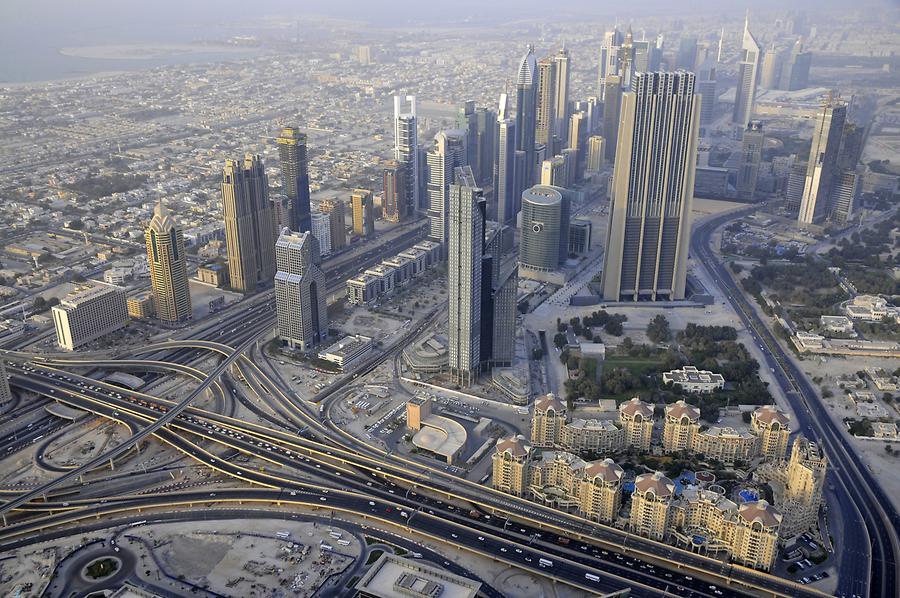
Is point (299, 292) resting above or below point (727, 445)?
above

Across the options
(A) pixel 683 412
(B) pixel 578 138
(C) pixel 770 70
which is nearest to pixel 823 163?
(B) pixel 578 138

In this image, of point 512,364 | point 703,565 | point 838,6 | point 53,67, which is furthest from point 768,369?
point 53,67

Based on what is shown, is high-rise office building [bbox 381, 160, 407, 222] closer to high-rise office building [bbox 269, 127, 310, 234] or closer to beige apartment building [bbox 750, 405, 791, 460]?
high-rise office building [bbox 269, 127, 310, 234]

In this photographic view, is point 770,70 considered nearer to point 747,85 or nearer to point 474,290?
point 747,85

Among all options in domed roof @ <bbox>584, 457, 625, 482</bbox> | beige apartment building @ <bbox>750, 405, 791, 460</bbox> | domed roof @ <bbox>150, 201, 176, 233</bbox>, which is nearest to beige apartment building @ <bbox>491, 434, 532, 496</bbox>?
domed roof @ <bbox>584, 457, 625, 482</bbox>

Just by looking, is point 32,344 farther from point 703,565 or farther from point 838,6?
point 838,6

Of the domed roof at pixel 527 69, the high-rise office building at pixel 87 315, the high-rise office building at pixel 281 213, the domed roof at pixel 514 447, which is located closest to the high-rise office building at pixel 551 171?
the domed roof at pixel 527 69
